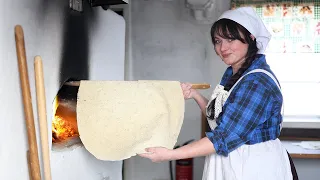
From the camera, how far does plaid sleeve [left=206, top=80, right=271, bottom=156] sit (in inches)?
57.3

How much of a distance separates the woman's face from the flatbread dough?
30 cm

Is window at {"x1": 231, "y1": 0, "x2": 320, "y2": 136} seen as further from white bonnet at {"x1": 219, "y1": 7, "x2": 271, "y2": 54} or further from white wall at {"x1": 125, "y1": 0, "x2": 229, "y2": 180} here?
white bonnet at {"x1": 219, "y1": 7, "x2": 271, "y2": 54}

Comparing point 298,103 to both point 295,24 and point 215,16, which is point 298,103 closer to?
point 295,24

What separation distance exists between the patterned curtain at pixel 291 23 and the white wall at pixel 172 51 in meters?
0.33

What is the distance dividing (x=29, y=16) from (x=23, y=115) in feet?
1.12

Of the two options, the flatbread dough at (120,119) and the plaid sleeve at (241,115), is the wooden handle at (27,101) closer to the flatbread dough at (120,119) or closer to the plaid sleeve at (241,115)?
the flatbread dough at (120,119)

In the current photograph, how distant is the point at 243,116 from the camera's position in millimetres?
1456

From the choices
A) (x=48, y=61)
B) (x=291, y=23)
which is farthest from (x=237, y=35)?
(x=291, y=23)

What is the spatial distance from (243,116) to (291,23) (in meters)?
1.95

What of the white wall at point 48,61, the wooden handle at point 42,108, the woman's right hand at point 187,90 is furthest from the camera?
the woman's right hand at point 187,90

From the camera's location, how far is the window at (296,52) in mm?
3117

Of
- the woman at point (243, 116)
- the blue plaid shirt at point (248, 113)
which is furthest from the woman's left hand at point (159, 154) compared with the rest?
the blue plaid shirt at point (248, 113)

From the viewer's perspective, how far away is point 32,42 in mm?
1419

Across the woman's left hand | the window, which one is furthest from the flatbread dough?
the window
